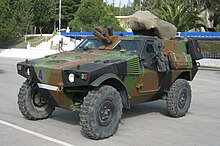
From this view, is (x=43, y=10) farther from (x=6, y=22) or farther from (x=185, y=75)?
(x=185, y=75)

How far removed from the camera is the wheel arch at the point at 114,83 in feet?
22.2

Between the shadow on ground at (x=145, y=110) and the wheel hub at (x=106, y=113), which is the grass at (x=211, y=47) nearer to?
the shadow on ground at (x=145, y=110)

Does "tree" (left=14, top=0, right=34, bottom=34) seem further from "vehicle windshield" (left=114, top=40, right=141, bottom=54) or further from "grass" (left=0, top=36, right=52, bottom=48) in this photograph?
"vehicle windshield" (left=114, top=40, right=141, bottom=54)

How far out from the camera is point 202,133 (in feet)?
25.1

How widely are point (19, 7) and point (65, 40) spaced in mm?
9469

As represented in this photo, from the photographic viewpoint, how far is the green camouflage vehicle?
6859mm

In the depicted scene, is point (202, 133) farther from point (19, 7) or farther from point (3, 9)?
point (19, 7)

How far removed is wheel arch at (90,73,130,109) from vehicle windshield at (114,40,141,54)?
0.99m

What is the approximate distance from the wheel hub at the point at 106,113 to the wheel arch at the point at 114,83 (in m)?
→ 0.38

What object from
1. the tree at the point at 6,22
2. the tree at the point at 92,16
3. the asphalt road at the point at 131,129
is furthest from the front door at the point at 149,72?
the tree at the point at 6,22

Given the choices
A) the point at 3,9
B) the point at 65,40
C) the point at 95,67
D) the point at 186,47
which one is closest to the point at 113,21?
the point at 65,40

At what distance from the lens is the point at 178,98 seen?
29.3 ft

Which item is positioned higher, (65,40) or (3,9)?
(3,9)

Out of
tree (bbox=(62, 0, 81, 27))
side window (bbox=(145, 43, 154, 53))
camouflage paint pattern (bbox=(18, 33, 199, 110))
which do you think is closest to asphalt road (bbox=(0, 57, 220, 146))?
camouflage paint pattern (bbox=(18, 33, 199, 110))
